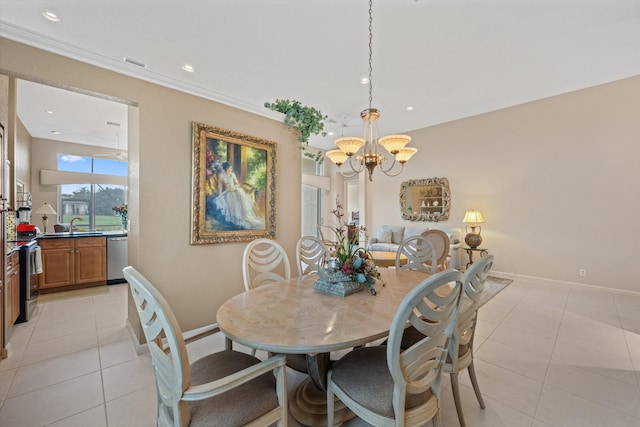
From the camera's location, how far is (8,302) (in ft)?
8.62

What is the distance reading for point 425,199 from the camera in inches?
244

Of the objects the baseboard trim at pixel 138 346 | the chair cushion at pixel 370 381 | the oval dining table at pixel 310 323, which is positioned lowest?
the baseboard trim at pixel 138 346

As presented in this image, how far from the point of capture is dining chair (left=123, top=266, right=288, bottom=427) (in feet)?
3.24

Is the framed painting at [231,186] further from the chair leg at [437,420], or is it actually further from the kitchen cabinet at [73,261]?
the kitchen cabinet at [73,261]

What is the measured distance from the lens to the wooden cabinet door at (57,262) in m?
4.30

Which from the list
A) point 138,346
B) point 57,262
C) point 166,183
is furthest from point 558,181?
point 57,262

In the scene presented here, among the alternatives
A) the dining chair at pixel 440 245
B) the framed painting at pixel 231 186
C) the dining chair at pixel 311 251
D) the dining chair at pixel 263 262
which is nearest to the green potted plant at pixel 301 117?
the framed painting at pixel 231 186

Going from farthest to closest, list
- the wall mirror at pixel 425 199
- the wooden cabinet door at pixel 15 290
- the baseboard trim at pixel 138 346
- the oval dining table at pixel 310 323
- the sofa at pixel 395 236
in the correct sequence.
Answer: the wall mirror at pixel 425 199 → the sofa at pixel 395 236 → the wooden cabinet door at pixel 15 290 → the baseboard trim at pixel 138 346 → the oval dining table at pixel 310 323

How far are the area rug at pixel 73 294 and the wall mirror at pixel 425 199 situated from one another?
6.46 meters

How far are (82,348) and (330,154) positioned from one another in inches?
135

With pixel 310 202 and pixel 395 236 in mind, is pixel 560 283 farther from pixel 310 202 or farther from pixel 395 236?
pixel 310 202

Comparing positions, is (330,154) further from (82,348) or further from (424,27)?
(82,348)

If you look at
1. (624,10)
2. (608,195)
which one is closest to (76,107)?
(624,10)

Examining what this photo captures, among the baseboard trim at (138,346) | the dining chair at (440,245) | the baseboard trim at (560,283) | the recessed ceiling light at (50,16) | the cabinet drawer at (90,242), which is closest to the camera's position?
the recessed ceiling light at (50,16)
